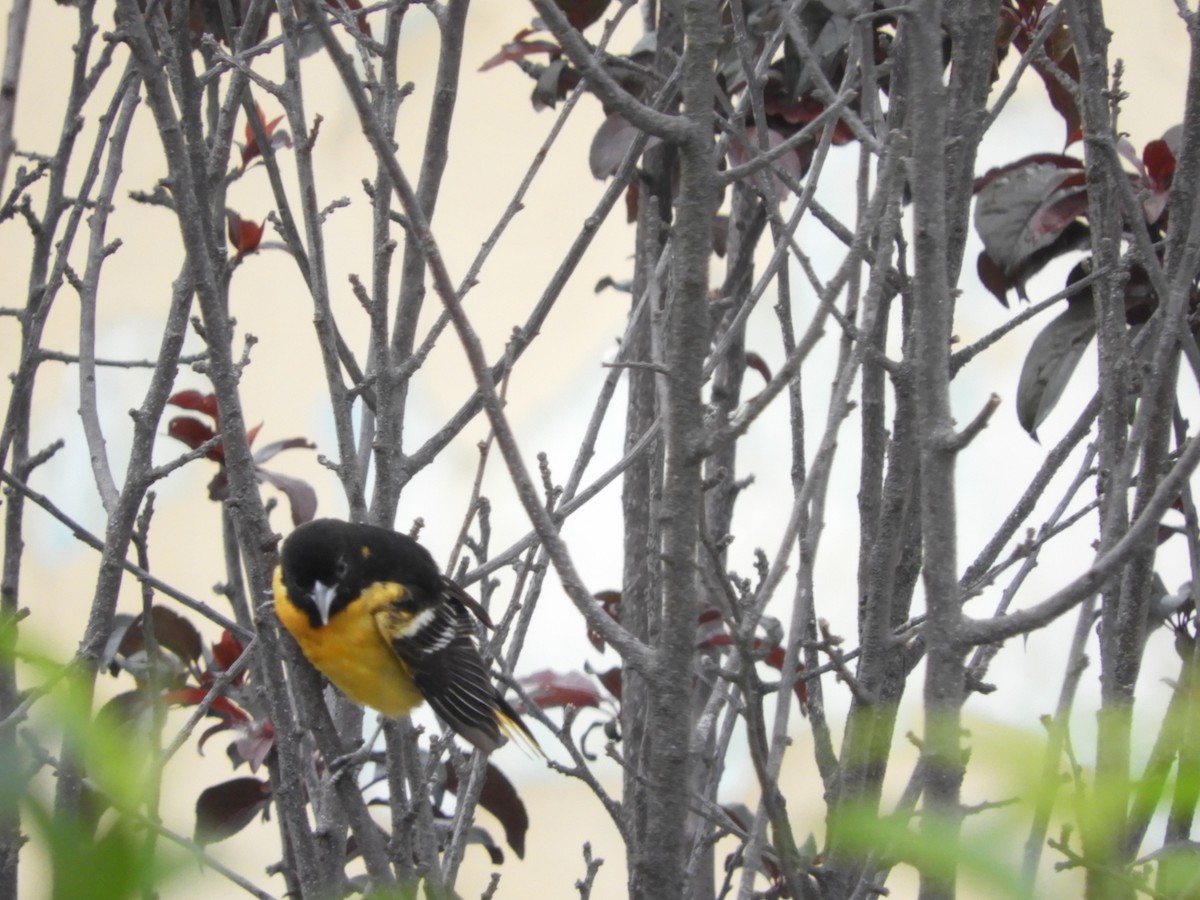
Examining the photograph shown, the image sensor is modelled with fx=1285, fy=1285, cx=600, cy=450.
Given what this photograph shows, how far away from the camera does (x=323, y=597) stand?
8.80 ft

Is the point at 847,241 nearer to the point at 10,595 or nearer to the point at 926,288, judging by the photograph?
the point at 926,288

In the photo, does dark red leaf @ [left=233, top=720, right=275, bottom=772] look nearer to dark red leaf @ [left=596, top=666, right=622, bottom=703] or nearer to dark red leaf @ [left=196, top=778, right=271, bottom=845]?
dark red leaf @ [left=196, top=778, right=271, bottom=845]

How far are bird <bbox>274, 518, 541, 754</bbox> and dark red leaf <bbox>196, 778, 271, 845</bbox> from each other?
0.33 metres

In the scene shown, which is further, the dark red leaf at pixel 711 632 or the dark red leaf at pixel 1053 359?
the dark red leaf at pixel 711 632

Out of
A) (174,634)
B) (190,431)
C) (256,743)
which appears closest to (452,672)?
(256,743)

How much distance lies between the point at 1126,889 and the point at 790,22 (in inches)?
49.8

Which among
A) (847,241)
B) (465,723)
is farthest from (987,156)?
(465,723)

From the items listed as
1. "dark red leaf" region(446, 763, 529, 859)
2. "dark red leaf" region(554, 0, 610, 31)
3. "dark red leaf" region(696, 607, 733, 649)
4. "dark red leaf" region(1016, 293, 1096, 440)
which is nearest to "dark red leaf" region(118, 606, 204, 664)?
"dark red leaf" region(446, 763, 529, 859)

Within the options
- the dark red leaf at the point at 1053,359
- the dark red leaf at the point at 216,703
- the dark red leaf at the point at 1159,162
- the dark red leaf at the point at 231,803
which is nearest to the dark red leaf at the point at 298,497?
the dark red leaf at the point at 216,703

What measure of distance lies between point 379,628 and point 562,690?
0.43 metres

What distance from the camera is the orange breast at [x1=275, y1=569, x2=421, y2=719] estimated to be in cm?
263

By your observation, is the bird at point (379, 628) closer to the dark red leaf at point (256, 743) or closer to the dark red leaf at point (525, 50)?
the dark red leaf at point (256, 743)

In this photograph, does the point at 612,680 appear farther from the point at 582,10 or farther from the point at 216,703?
the point at 582,10

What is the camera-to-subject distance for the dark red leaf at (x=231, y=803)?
274cm
